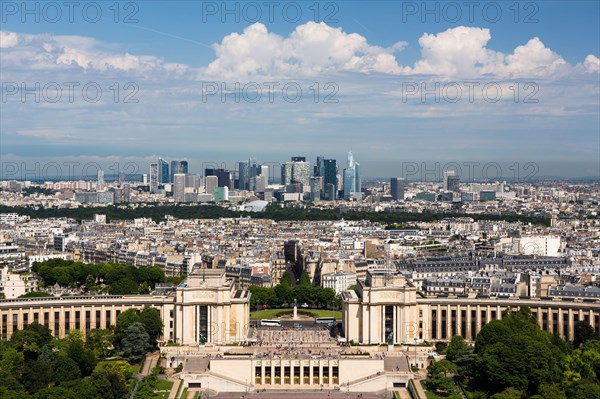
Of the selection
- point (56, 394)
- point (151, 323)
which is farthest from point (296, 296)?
point (56, 394)

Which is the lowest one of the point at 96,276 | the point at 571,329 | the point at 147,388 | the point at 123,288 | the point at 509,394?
the point at 147,388

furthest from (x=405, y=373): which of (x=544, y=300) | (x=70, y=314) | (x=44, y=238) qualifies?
(x=44, y=238)

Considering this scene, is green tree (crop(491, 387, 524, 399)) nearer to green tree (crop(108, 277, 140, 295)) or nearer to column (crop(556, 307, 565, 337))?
column (crop(556, 307, 565, 337))

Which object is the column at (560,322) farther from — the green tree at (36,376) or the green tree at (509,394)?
the green tree at (36,376)

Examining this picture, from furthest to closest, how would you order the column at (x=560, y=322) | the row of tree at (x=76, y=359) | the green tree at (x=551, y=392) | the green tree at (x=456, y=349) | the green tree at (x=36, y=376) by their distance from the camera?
the column at (x=560, y=322), the green tree at (x=456, y=349), the green tree at (x=36, y=376), the row of tree at (x=76, y=359), the green tree at (x=551, y=392)

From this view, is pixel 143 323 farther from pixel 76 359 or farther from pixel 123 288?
pixel 123 288

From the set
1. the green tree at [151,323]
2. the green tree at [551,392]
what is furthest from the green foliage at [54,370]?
the green tree at [551,392]
